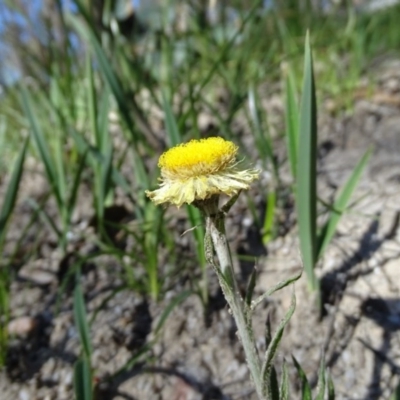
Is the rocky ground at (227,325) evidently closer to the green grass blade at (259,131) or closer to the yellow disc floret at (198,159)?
the green grass blade at (259,131)

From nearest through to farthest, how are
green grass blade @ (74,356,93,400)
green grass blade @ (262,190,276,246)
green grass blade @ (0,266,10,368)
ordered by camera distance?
green grass blade @ (74,356,93,400) < green grass blade @ (0,266,10,368) < green grass blade @ (262,190,276,246)

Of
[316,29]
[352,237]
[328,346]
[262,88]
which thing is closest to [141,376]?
[328,346]

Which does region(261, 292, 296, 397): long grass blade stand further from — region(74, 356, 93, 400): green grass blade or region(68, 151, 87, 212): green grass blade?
region(68, 151, 87, 212): green grass blade

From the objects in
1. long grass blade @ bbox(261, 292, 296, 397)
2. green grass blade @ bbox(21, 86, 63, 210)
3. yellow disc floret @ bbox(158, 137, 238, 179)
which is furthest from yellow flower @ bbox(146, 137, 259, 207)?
green grass blade @ bbox(21, 86, 63, 210)

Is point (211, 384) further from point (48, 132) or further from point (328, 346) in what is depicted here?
point (48, 132)

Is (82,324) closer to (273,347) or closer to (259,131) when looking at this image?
(273,347)

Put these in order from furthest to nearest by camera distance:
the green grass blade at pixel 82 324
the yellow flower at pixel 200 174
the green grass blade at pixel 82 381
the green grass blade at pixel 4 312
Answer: the green grass blade at pixel 4 312 → the green grass blade at pixel 82 324 → the green grass blade at pixel 82 381 → the yellow flower at pixel 200 174

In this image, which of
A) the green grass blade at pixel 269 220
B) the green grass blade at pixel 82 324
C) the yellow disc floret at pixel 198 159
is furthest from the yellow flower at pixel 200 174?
the green grass blade at pixel 269 220
